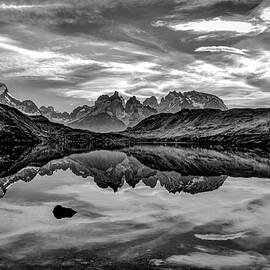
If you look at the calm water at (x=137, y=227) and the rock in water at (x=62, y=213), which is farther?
the rock in water at (x=62, y=213)

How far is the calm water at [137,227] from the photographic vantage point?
2472cm

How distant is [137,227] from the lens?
114 ft

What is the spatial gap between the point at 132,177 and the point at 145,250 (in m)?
55.2

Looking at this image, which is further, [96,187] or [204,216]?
[96,187]

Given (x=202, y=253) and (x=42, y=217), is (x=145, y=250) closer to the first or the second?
(x=202, y=253)

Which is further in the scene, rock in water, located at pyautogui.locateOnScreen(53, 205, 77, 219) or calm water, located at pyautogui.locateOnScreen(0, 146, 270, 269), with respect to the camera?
rock in water, located at pyautogui.locateOnScreen(53, 205, 77, 219)

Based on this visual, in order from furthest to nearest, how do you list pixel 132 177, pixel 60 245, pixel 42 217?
pixel 132 177
pixel 42 217
pixel 60 245

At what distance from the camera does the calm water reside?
2472cm

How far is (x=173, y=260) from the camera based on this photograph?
2455cm

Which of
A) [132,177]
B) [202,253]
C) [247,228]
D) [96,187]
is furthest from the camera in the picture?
[132,177]

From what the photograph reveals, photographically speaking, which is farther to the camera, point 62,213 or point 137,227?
point 62,213

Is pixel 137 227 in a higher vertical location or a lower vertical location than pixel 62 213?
lower

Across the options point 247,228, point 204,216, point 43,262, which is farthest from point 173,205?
point 43,262

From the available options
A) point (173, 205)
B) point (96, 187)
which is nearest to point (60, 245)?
point (173, 205)
